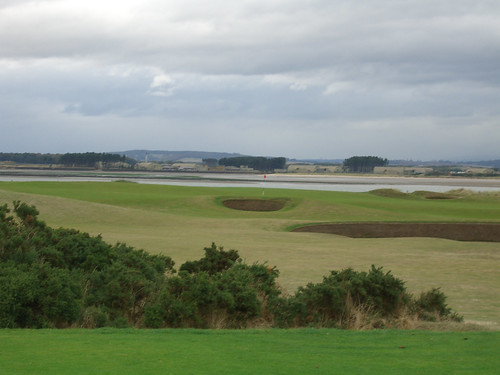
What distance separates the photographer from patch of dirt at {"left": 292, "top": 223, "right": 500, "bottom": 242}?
3048 centimetres

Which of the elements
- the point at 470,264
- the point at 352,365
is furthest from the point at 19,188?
the point at 352,365

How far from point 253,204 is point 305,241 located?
20695 mm

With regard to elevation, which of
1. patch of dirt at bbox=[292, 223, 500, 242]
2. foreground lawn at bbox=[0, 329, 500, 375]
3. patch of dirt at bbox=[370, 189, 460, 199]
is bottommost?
patch of dirt at bbox=[292, 223, 500, 242]

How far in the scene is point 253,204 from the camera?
147 feet

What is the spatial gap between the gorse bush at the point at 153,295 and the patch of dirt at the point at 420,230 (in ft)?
65.3

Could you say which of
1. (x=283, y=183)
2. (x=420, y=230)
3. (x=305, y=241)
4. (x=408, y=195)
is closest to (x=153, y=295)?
(x=305, y=241)

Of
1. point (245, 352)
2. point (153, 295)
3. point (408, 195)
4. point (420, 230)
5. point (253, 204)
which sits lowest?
point (420, 230)

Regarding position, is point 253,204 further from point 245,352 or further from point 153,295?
point 245,352

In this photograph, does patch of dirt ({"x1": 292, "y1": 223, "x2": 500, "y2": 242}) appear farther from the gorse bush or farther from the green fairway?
the gorse bush

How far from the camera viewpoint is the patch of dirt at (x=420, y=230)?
3048cm

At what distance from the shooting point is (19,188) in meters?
50.0

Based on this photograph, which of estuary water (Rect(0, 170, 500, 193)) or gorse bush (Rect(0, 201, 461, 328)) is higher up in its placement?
gorse bush (Rect(0, 201, 461, 328))

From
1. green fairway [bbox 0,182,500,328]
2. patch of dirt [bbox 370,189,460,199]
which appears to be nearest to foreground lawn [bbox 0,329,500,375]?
green fairway [bbox 0,182,500,328]

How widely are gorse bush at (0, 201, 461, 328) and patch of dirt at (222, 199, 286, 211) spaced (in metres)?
32.6
